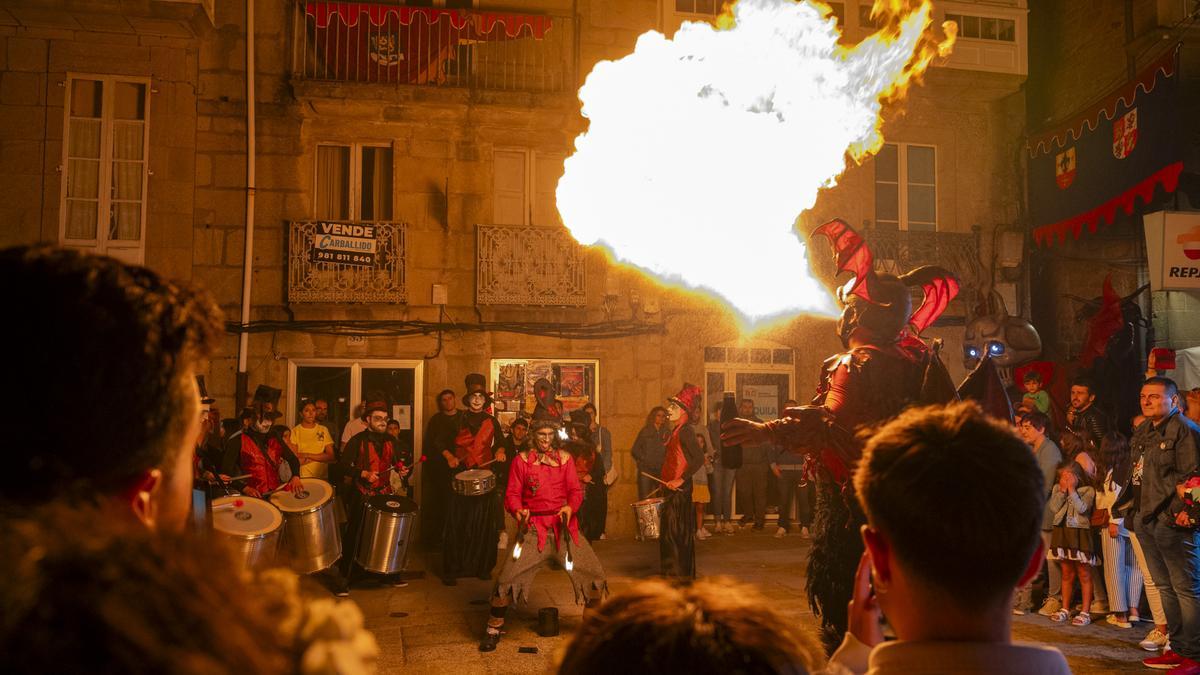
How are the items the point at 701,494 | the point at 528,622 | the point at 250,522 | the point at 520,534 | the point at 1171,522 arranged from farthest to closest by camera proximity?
1. the point at 701,494
2. the point at 528,622
3. the point at 520,534
4. the point at 250,522
5. the point at 1171,522

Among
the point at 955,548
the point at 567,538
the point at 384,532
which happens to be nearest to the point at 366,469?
the point at 384,532

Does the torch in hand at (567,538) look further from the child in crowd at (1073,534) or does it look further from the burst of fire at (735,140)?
the child in crowd at (1073,534)

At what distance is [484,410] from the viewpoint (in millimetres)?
11180

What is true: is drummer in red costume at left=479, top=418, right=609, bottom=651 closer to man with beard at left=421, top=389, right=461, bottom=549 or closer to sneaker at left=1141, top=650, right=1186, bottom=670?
man with beard at left=421, top=389, right=461, bottom=549

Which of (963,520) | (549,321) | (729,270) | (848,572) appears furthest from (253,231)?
(963,520)

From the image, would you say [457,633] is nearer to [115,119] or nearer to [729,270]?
[729,270]

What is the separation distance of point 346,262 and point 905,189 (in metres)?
9.90

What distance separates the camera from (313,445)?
437 inches

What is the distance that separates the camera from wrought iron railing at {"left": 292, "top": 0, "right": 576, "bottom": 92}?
46.9 ft

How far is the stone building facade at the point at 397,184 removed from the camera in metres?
13.1

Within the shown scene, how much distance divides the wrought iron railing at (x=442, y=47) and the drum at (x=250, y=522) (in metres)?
8.83

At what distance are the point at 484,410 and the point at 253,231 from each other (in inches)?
208

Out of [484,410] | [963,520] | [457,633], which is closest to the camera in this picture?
[963,520]

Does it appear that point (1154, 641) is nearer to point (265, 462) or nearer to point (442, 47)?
point (265, 462)
